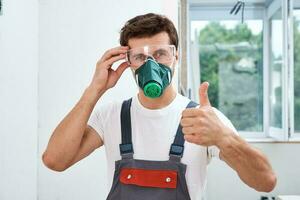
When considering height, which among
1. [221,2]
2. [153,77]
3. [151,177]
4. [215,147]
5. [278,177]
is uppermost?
[221,2]

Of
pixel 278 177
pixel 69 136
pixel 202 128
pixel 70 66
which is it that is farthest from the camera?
pixel 278 177

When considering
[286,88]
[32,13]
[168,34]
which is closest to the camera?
[168,34]

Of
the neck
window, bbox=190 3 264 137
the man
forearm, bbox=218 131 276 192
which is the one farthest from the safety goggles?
window, bbox=190 3 264 137

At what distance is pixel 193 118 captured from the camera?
1.00 m

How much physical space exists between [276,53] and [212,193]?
1.59 meters

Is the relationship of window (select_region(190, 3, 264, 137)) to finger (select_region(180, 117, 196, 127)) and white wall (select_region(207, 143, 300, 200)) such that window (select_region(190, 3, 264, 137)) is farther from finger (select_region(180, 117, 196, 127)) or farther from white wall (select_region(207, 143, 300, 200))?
finger (select_region(180, 117, 196, 127))

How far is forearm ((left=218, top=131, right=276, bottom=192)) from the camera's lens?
1.02 meters

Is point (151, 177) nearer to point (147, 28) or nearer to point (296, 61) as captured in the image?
point (147, 28)

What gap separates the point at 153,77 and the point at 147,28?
0.21m

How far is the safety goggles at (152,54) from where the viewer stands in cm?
120

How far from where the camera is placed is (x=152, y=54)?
1206 millimetres

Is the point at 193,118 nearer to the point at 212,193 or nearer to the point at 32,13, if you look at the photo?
the point at 32,13

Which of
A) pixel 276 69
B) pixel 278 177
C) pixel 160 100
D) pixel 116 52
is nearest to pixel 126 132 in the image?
pixel 160 100

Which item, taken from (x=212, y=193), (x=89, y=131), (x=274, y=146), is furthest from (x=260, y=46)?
(x=89, y=131)
